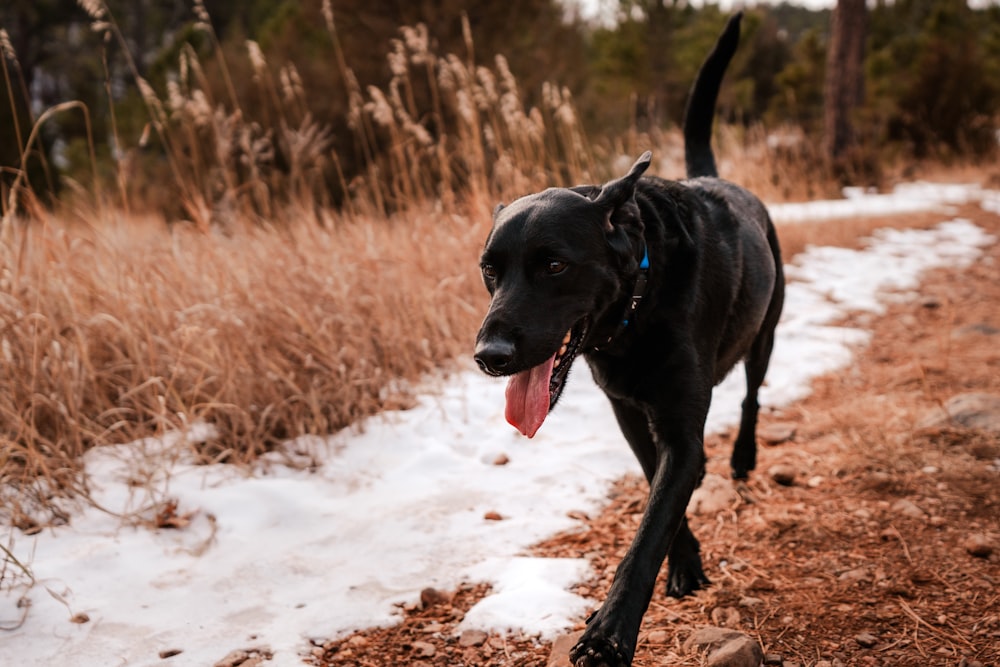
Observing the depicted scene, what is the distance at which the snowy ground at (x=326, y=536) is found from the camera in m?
2.09

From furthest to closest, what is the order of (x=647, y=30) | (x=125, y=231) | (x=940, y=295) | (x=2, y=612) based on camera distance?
1. (x=647, y=30)
2. (x=940, y=295)
3. (x=125, y=231)
4. (x=2, y=612)

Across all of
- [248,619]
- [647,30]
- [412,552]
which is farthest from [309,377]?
[647,30]

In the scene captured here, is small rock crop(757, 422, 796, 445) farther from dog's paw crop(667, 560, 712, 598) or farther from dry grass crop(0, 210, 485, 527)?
dry grass crop(0, 210, 485, 527)

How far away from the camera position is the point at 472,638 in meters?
2.01

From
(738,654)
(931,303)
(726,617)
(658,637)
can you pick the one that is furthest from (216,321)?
(931,303)

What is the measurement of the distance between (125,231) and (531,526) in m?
2.78

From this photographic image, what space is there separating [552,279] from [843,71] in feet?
33.6

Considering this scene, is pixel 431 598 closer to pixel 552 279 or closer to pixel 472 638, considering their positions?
pixel 472 638

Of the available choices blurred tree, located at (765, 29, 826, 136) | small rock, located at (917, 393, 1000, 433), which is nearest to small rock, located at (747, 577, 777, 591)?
small rock, located at (917, 393, 1000, 433)

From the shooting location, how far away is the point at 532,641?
198 centimetres

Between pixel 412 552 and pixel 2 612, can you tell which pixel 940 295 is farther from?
pixel 2 612

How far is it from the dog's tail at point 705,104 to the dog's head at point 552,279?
4.41 feet

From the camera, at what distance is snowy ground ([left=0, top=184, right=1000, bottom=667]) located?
2086 mm

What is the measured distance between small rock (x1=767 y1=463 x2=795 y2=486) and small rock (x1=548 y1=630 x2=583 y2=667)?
124cm
